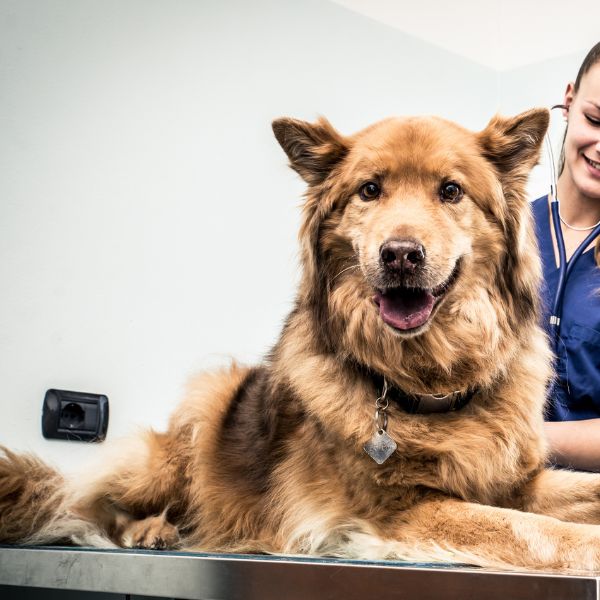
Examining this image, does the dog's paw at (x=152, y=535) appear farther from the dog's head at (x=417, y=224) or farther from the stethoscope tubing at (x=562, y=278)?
the stethoscope tubing at (x=562, y=278)

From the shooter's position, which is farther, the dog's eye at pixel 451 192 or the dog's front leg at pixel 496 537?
the dog's eye at pixel 451 192

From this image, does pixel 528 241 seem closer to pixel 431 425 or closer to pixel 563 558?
pixel 431 425

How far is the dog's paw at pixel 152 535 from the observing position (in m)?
1.89

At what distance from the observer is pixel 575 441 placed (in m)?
2.07

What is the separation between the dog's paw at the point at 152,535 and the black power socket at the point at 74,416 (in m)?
0.72

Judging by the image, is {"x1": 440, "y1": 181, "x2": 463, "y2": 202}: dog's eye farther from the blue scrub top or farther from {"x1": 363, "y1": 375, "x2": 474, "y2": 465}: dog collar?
the blue scrub top

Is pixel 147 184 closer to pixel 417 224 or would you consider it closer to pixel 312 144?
pixel 312 144

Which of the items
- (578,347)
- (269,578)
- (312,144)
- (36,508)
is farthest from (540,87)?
(269,578)

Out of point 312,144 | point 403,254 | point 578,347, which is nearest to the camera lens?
point 403,254

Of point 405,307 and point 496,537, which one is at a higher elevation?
point 405,307

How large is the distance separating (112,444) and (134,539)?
303 mm

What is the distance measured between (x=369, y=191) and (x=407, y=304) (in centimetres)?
29

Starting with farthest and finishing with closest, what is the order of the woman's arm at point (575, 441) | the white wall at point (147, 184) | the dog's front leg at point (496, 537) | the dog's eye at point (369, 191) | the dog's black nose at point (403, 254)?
the white wall at point (147, 184) → the woman's arm at point (575, 441) → the dog's eye at point (369, 191) → the dog's black nose at point (403, 254) → the dog's front leg at point (496, 537)

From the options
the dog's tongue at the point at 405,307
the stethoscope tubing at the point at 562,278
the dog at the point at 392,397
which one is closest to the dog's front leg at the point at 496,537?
the dog at the point at 392,397
